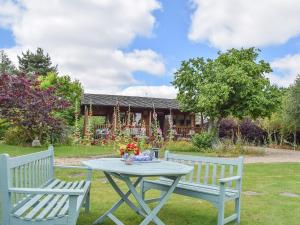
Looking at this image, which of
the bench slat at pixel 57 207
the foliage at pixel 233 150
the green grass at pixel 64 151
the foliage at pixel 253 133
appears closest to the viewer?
the bench slat at pixel 57 207

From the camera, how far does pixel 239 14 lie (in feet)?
43.2

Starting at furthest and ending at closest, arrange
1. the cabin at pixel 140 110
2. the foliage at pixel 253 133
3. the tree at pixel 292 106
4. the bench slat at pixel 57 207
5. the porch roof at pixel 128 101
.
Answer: the foliage at pixel 253 133
the cabin at pixel 140 110
the porch roof at pixel 128 101
the tree at pixel 292 106
the bench slat at pixel 57 207

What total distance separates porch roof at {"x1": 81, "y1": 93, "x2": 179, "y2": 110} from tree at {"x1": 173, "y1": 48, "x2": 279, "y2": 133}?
24.8 ft

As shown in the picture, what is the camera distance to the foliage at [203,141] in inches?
691

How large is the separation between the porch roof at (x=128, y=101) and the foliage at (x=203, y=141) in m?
8.23

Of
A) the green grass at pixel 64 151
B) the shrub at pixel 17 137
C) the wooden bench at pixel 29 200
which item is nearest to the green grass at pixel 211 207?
the wooden bench at pixel 29 200

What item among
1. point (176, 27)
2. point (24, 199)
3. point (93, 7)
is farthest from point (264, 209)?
point (93, 7)

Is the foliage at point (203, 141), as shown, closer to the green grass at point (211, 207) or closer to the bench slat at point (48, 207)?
the green grass at point (211, 207)

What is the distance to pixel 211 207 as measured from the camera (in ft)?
21.0

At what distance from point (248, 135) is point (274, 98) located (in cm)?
903

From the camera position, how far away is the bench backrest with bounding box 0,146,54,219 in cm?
372

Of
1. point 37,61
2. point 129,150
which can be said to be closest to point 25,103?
point 129,150

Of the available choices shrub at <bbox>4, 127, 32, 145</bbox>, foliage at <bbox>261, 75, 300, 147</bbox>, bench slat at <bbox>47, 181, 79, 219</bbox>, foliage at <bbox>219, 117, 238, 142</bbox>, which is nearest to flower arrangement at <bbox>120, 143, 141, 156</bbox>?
bench slat at <bbox>47, 181, 79, 219</bbox>

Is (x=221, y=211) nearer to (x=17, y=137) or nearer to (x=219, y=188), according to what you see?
(x=219, y=188)
